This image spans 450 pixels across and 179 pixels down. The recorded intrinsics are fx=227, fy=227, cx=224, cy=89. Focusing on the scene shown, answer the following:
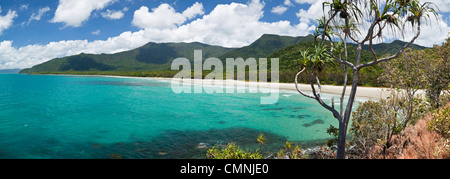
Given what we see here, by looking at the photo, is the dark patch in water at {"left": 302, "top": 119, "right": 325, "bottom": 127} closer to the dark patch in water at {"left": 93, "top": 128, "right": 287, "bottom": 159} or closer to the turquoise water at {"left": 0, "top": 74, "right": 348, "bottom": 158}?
the turquoise water at {"left": 0, "top": 74, "right": 348, "bottom": 158}

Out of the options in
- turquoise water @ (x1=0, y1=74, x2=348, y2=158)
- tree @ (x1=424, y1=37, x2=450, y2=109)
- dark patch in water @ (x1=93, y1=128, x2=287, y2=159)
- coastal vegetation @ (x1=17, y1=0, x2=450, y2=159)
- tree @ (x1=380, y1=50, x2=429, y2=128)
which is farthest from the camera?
turquoise water @ (x1=0, y1=74, x2=348, y2=158)

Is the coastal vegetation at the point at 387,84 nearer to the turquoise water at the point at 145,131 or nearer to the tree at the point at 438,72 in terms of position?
the tree at the point at 438,72

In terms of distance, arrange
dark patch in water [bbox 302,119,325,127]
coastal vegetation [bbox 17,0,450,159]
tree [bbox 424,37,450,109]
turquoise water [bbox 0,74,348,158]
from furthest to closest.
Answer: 1. dark patch in water [bbox 302,119,325,127]
2. turquoise water [bbox 0,74,348,158]
3. tree [bbox 424,37,450,109]
4. coastal vegetation [bbox 17,0,450,159]

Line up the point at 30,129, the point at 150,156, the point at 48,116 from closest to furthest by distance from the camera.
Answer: the point at 150,156, the point at 30,129, the point at 48,116

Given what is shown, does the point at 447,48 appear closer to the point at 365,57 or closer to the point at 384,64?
the point at 384,64

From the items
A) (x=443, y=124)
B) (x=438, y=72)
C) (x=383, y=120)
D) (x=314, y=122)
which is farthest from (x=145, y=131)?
(x=438, y=72)

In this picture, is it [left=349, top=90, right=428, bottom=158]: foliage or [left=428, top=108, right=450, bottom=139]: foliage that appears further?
→ [left=349, top=90, right=428, bottom=158]: foliage

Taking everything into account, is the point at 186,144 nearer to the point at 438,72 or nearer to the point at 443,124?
the point at 443,124

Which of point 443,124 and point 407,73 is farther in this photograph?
point 407,73

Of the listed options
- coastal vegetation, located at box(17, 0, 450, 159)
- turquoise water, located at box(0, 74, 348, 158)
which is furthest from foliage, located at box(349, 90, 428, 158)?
turquoise water, located at box(0, 74, 348, 158)

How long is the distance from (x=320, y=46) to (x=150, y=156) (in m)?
12.2

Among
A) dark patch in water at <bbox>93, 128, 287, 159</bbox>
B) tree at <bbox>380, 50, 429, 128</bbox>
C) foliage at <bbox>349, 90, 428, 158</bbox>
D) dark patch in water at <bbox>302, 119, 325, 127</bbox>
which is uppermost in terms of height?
tree at <bbox>380, 50, 429, 128</bbox>
